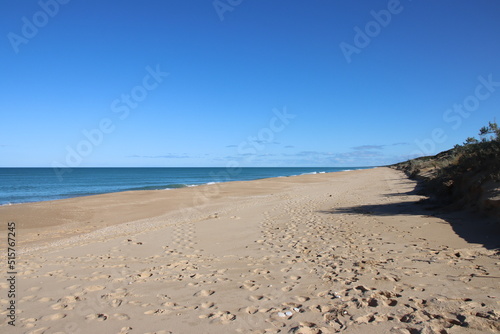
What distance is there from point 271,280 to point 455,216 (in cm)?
647

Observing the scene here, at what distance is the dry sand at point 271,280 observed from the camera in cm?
354

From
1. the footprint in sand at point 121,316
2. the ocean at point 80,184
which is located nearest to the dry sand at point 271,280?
the footprint in sand at point 121,316

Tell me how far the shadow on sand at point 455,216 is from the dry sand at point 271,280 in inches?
2.9

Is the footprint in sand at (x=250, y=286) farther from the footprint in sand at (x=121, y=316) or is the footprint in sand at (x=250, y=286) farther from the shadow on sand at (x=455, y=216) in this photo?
the shadow on sand at (x=455, y=216)

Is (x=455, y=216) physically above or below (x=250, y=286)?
above

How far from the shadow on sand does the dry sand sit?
2.9 inches

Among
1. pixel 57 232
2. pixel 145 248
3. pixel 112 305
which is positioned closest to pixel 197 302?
pixel 112 305

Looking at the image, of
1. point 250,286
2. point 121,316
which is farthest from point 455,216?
point 121,316

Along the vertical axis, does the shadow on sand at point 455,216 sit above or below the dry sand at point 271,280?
above

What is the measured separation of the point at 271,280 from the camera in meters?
4.86

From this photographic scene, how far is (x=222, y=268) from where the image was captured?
5.64 m

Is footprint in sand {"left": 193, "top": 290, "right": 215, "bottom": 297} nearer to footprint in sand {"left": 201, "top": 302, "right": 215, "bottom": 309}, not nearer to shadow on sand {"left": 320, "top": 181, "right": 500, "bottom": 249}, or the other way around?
footprint in sand {"left": 201, "top": 302, "right": 215, "bottom": 309}

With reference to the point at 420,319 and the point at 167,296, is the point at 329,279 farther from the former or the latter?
the point at 167,296

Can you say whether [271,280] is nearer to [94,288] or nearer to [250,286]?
[250,286]
